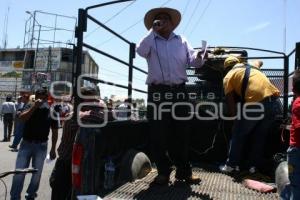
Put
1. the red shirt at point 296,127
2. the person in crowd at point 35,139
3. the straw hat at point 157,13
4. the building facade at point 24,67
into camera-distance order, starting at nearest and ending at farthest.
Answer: the red shirt at point 296,127, the straw hat at point 157,13, the person in crowd at point 35,139, the building facade at point 24,67

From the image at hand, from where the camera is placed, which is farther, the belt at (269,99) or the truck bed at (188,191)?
the belt at (269,99)

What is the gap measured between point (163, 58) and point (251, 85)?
4.11ft

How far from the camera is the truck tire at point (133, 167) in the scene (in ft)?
14.2

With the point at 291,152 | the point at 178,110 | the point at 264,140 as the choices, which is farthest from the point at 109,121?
the point at 264,140

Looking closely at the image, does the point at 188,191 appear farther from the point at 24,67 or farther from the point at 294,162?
the point at 24,67

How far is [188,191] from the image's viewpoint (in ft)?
13.3

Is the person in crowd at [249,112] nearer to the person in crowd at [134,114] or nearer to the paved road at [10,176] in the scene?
the person in crowd at [134,114]

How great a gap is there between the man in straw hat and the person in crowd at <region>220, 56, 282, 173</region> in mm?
725

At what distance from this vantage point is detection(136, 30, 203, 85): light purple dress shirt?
467 centimetres

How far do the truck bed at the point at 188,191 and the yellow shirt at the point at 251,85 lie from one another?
1.16m

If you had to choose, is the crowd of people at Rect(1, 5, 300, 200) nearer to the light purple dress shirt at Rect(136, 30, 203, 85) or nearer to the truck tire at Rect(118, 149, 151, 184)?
the light purple dress shirt at Rect(136, 30, 203, 85)

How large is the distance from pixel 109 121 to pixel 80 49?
0.77 metres

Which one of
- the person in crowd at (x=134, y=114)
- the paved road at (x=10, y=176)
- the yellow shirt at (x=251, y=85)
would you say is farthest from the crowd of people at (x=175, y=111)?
the paved road at (x=10, y=176)

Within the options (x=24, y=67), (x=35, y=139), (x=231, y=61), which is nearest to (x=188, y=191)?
(x=231, y=61)
